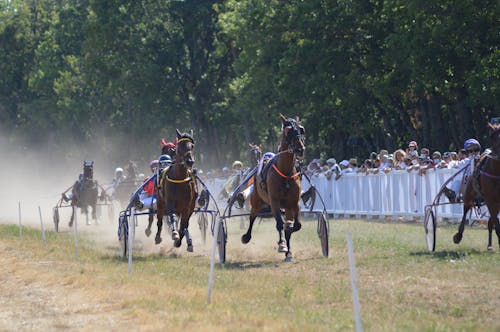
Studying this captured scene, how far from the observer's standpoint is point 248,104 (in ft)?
172

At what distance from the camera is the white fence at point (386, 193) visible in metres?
24.6

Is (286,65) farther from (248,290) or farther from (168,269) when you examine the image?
(248,290)

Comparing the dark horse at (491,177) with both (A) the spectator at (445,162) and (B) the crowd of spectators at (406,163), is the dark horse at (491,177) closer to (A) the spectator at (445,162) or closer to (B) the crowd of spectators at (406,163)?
(B) the crowd of spectators at (406,163)

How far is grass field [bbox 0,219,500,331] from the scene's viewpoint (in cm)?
1065

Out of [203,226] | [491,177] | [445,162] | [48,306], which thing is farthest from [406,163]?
[48,306]

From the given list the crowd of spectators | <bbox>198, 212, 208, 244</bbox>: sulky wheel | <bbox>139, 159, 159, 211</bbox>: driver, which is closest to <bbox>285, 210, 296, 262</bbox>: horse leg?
<bbox>139, 159, 159, 211</bbox>: driver

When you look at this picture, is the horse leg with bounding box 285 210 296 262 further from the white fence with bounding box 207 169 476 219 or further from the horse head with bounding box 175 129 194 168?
the white fence with bounding box 207 169 476 219

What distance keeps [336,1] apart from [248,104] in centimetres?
1267

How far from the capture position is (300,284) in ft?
45.3

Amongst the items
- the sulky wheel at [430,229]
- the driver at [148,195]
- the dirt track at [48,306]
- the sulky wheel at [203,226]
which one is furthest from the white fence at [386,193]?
the dirt track at [48,306]

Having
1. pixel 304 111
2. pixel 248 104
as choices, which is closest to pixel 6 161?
pixel 248 104

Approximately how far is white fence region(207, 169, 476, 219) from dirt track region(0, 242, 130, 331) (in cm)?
1003

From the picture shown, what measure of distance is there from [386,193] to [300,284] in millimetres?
14670

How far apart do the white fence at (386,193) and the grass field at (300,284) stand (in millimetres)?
2356
